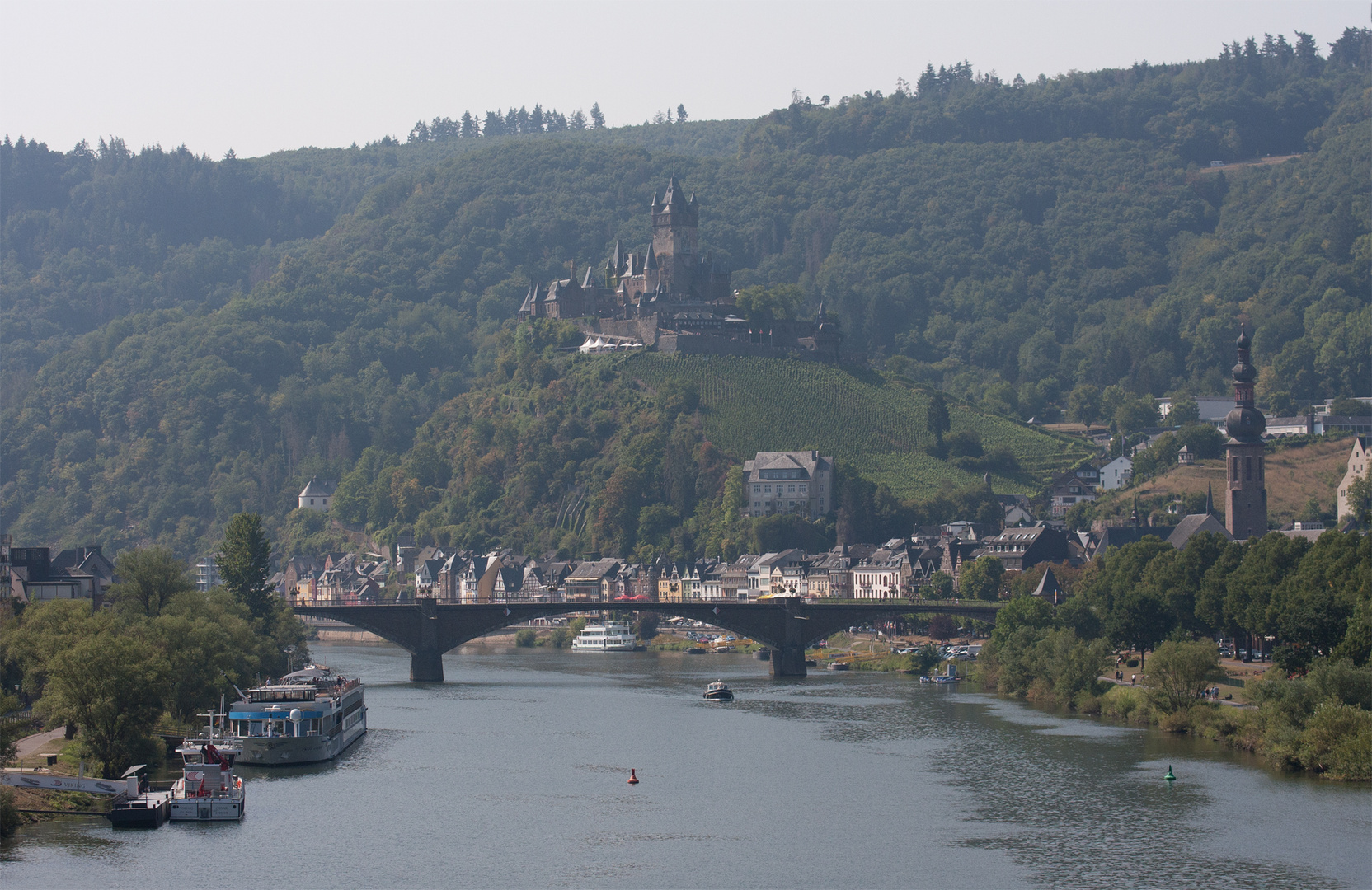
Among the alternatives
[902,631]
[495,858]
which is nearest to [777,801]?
[495,858]

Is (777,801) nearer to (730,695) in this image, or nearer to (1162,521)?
(730,695)

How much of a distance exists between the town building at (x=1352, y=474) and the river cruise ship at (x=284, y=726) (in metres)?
104

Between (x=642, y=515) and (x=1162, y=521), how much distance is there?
170 feet

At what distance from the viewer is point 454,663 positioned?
14425cm

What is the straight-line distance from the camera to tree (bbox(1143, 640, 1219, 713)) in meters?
81.7

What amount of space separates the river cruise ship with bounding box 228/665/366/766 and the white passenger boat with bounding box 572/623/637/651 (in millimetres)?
84459

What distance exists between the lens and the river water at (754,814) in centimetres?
5688

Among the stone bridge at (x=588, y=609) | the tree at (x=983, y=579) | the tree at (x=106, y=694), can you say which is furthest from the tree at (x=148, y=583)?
the tree at (x=983, y=579)

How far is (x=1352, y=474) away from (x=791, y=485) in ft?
167

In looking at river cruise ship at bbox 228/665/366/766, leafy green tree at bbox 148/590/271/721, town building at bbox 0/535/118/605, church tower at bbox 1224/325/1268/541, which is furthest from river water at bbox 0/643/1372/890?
church tower at bbox 1224/325/1268/541

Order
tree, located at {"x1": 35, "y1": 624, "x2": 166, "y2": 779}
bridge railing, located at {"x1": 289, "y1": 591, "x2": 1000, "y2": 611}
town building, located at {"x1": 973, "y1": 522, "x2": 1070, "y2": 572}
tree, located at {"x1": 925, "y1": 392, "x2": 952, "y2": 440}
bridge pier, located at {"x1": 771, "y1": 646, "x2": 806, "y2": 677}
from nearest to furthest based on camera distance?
tree, located at {"x1": 35, "y1": 624, "x2": 166, "y2": 779}, bridge railing, located at {"x1": 289, "y1": 591, "x2": 1000, "y2": 611}, bridge pier, located at {"x1": 771, "y1": 646, "x2": 806, "y2": 677}, town building, located at {"x1": 973, "y1": 522, "x2": 1070, "y2": 572}, tree, located at {"x1": 925, "y1": 392, "x2": 952, "y2": 440}

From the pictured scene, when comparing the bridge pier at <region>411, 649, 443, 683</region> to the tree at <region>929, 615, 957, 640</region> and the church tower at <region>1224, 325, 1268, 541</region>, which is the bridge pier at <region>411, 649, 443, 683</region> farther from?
the church tower at <region>1224, 325, 1268, 541</region>

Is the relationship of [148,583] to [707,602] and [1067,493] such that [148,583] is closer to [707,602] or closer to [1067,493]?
[707,602]

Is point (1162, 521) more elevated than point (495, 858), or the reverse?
point (1162, 521)
